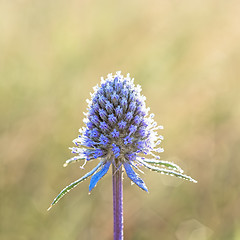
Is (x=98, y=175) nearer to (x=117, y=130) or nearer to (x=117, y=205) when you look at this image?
(x=117, y=205)

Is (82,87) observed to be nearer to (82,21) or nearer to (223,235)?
(82,21)

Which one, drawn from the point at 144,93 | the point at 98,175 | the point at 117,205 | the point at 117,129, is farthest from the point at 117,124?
the point at 144,93

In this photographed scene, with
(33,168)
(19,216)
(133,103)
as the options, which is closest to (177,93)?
(33,168)

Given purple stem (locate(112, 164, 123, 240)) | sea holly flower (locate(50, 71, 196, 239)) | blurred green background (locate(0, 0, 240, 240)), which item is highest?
blurred green background (locate(0, 0, 240, 240))

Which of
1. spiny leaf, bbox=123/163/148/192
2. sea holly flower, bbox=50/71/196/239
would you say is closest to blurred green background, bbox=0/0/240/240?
sea holly flower, bbox=50/71/196/239

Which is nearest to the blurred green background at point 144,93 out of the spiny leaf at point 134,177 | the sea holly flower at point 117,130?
the sea holly flower at point 117,130

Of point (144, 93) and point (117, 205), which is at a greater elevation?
point (144, 93)

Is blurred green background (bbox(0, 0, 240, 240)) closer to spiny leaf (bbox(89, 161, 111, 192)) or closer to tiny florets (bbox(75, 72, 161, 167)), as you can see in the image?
tiny florets (bbox(75, 72, 161, 167))
